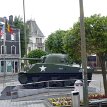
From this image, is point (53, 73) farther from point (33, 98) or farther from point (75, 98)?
point (75, 98)

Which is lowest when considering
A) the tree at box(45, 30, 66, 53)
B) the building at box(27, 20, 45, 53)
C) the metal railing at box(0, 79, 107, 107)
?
the metal railing at box(0, 79, 107, 107)

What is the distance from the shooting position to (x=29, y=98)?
20.2 metres

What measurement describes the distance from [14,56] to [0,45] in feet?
13.2

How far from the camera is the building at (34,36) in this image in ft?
282

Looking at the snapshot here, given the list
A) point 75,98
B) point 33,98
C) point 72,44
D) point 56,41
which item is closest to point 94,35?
point 72,44

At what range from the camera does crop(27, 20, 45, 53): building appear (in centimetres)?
8581

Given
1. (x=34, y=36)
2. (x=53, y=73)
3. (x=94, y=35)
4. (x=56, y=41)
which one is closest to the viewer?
(x=94, y=35)

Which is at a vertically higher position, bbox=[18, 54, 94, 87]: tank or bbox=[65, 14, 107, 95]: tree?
bbox=[65, 14, 107, 95]: tree

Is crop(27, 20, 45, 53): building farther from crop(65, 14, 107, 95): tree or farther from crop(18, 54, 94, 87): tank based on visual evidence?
crop(65, 14, 107, 95): tree

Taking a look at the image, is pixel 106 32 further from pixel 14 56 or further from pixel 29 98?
pixel 14 56

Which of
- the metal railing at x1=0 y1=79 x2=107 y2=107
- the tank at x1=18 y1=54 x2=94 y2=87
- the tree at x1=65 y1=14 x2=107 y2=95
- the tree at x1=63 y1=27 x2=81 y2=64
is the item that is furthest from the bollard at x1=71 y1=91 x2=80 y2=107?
the tank at x1=18 y1=54 x2=94 y2=87

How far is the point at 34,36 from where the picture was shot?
286 feet

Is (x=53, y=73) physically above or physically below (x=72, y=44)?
below

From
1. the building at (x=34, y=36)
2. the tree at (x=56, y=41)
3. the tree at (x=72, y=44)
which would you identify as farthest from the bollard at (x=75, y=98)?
the building at (x=34, y=36)
